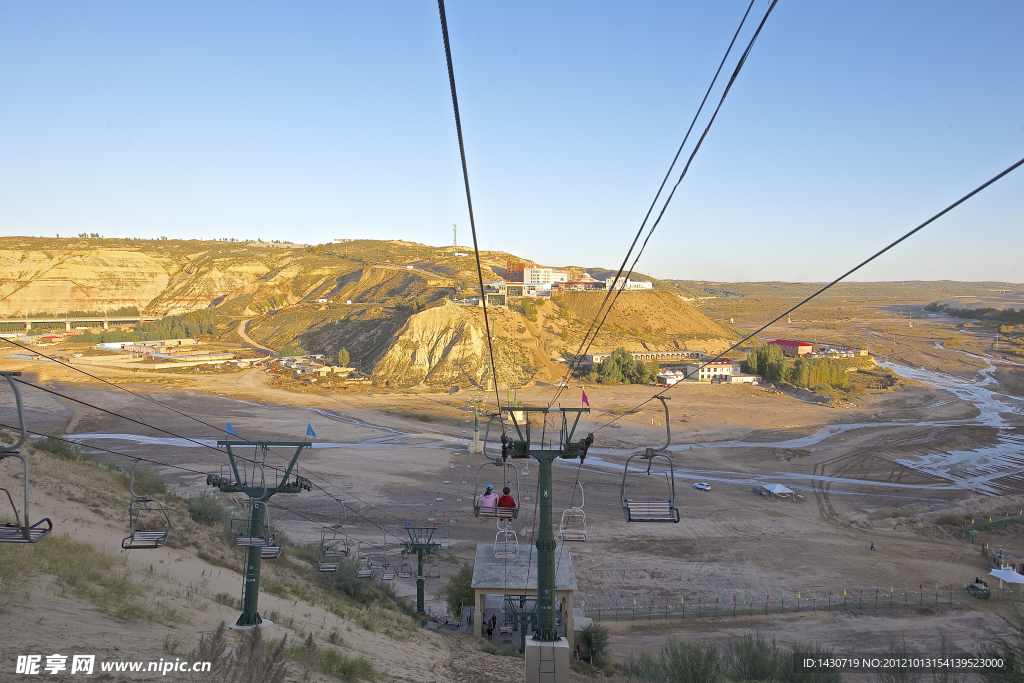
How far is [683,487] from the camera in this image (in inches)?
1404

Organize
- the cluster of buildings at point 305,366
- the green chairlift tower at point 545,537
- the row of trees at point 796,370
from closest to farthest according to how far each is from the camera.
A: the green chairlift tower at point 545,537 → the row of trees at point 796,370 → the cluster of buildings at point 305,366

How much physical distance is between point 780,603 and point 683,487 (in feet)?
47.0

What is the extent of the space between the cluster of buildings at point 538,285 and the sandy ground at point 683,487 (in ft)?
95.6

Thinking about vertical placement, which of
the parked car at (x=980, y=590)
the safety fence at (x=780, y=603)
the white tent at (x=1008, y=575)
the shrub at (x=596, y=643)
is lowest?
the safety fence at (x=780, y=603)

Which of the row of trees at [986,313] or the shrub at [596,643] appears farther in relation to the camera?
the row of trees at [986,313]

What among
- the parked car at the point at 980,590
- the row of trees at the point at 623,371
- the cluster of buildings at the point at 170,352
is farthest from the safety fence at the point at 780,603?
the cluster of buildings at the point at 170,352

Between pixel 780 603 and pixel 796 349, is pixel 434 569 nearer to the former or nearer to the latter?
pixel 780 603

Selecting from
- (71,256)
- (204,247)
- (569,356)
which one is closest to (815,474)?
(569,356)

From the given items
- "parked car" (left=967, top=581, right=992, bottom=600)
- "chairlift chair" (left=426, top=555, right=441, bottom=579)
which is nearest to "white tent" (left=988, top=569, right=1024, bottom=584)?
"parked car" (left=967, top=581, right=992, bottom=600)

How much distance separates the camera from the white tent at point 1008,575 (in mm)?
22109

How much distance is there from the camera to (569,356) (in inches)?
3093

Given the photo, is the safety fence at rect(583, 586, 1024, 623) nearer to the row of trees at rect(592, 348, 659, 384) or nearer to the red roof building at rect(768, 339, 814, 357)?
the row of trees at rect(592, 348, 659, 384)

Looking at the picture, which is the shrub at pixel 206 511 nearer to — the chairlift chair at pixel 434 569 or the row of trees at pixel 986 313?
the chairlift chair at pixel 434 569

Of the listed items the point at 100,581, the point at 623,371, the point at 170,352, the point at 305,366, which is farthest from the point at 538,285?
the point at 100,581
